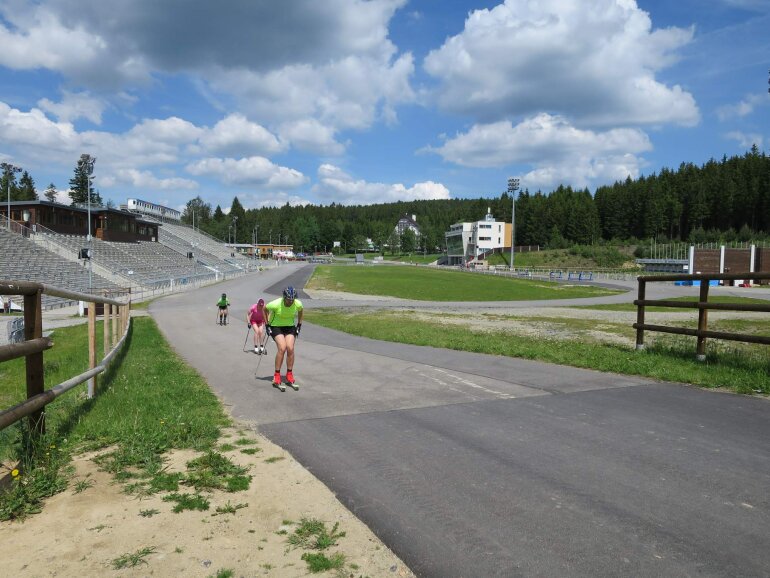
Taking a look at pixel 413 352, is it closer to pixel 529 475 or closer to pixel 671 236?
pixel 529 475

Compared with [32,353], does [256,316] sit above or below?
below

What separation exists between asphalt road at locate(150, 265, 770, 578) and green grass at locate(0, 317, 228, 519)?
28.0 inches

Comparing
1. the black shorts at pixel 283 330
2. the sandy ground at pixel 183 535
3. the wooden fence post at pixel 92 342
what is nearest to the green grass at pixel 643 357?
the black shorts at pixel 283 330

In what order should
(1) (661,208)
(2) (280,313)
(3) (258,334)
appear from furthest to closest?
(1) (661,208) → (3) (258,334) → (2) (280,313)

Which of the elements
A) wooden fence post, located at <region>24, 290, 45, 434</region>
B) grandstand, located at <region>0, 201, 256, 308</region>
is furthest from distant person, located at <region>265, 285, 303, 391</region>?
grandstand, located at <region>0, 201, 256, 308</region>

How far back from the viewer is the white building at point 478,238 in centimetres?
14012

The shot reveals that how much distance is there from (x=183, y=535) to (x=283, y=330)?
5.73 metres

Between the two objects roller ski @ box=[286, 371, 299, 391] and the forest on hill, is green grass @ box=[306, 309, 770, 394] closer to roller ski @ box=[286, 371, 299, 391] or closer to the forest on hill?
roller ski @ box=[286, 371, 299, 391]

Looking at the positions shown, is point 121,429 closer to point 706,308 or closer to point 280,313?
point 280,313

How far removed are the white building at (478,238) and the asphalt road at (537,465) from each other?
12689 centimetres

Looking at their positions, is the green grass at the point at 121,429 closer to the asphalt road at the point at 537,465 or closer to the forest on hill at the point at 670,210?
the asphalt road at the point at 537,465

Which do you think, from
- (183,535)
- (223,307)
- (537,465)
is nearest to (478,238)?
(223,307)

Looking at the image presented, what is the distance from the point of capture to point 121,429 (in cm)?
582

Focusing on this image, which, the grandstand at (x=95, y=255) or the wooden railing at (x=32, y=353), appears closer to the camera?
the wooden railing at (x=32, y=353)
